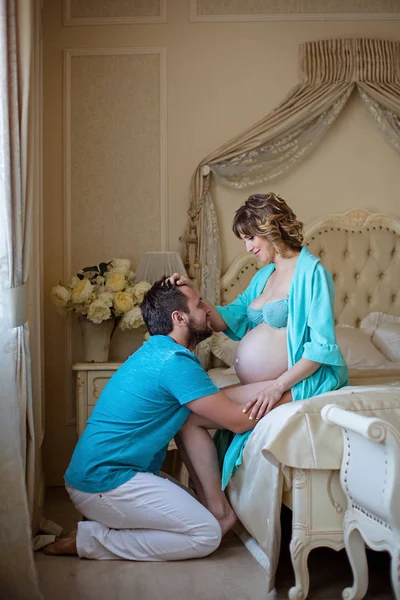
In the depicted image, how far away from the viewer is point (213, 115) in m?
4.30

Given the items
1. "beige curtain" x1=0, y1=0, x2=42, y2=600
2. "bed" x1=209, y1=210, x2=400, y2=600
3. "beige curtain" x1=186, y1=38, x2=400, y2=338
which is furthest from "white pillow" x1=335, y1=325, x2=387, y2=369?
"beige curtain" x1=0, y1=0, x2=42, y2=600

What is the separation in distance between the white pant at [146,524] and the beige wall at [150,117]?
159 cm

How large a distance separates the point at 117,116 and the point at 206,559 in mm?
2660

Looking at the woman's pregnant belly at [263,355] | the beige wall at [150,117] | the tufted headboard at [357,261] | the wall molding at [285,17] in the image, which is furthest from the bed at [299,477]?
the wall molding at [285,17]

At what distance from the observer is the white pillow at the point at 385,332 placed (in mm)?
3938

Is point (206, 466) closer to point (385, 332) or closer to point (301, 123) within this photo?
point (385, 332)

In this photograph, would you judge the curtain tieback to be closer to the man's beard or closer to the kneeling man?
the kneeling man

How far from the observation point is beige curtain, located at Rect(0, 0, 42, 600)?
2141mm

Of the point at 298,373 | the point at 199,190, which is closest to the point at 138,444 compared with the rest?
the point at 298,373

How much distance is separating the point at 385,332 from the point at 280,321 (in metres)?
1.46

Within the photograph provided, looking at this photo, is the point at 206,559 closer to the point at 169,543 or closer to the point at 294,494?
the point at 169,543

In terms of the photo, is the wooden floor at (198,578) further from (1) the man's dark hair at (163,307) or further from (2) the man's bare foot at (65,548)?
(1) the man's dark hair at (163,307)

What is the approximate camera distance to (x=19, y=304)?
286cm

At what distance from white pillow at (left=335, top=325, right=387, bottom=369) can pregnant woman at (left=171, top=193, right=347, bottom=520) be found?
948 mm
